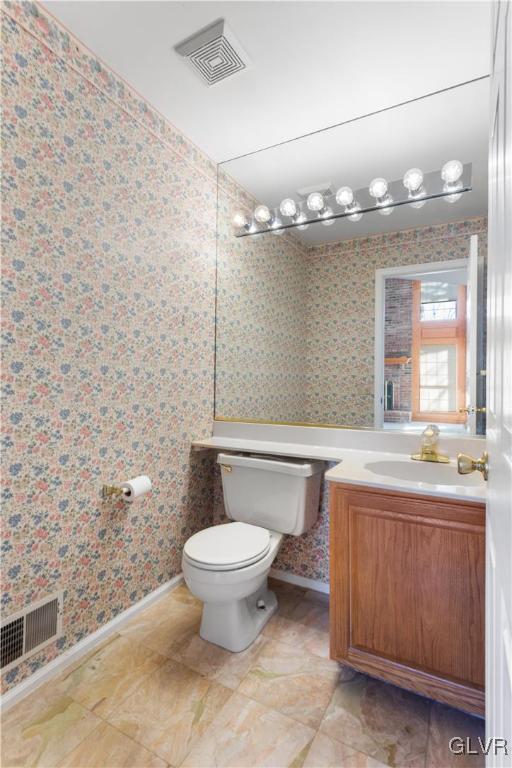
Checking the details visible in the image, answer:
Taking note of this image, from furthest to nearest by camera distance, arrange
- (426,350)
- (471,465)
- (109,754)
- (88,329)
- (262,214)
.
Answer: (262,214)
(426,350)
(88,329)
(109,754)
(471,465)

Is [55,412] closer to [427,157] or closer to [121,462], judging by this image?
[121,462]

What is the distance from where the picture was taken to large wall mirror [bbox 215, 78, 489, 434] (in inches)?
63.6

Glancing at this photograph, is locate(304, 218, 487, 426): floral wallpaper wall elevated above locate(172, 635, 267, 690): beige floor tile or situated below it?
above

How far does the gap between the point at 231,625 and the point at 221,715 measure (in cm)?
33

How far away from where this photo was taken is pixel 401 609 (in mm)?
1243

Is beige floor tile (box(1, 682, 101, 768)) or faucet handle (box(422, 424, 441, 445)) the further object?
faucet handle (box(422, 424, 441, 445))

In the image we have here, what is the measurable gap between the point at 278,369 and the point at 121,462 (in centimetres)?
99

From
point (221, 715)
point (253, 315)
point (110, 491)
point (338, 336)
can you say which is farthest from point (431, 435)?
point (110, 491)

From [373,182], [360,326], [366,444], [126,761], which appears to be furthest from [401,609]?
[373,182]

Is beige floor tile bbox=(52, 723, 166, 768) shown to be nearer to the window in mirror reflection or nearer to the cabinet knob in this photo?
the cabinet knob

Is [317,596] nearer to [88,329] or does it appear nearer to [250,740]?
[250,740]

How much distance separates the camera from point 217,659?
1.48m

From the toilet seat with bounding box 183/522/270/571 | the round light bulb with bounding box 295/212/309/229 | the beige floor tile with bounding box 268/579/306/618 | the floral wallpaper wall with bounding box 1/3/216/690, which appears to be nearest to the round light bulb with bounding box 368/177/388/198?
the round light bulb with bounding box 295/212/309/229

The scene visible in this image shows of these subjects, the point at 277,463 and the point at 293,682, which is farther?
the point at 277,463
